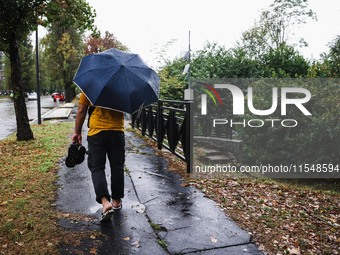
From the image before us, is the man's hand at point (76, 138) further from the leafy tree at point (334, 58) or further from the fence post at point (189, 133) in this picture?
the leafy tree at point (334, 58)

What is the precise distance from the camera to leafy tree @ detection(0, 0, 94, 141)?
8.79m

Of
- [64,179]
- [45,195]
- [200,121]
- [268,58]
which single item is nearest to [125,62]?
[45,195]

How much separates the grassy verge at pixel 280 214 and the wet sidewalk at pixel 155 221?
218mm

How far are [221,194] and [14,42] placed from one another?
8.00m

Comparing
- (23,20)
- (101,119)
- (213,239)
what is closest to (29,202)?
(101,119)

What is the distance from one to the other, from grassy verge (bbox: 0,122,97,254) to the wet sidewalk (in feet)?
0.61

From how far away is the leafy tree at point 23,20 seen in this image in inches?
346

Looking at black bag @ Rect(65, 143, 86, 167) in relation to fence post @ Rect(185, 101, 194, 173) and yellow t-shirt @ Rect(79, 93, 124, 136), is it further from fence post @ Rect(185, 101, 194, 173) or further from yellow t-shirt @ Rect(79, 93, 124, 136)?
fence post @ Rect(185, 101, 194, 173)

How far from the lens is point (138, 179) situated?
19.6 ft

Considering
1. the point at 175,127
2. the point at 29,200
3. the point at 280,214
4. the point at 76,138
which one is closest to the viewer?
the point at 76,138

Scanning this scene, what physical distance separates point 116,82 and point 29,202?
236cm

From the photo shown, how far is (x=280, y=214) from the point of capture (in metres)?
4.52

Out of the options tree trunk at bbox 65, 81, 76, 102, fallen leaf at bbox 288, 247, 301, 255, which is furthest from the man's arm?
tree trunk at bbox 65, 81, 76, 102

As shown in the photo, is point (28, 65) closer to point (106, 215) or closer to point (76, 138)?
point (76, 138)
